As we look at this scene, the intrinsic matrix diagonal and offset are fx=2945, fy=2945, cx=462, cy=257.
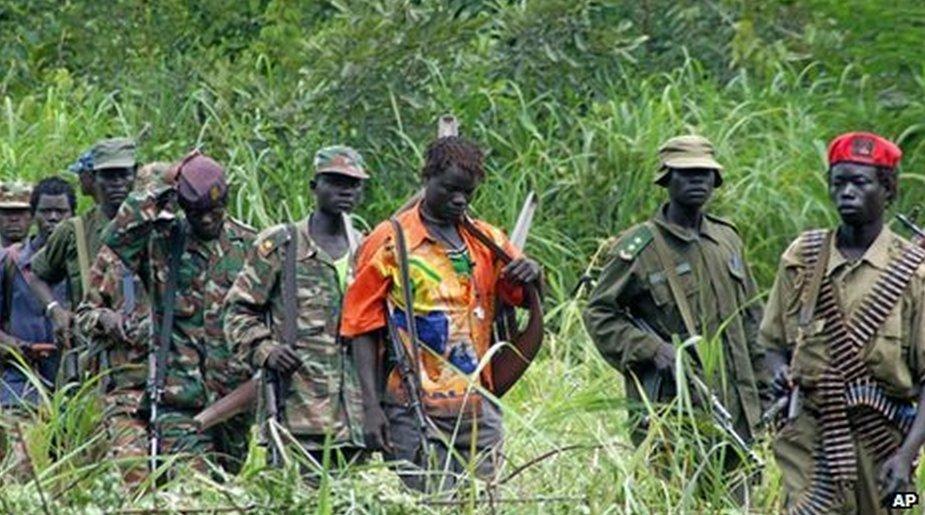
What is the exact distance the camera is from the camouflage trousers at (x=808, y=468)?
349 inches

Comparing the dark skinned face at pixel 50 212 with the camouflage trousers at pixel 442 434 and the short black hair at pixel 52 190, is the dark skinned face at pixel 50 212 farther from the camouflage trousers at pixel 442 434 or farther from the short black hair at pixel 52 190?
the camouflage trousers at pixel 442 434

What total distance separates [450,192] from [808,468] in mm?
1935

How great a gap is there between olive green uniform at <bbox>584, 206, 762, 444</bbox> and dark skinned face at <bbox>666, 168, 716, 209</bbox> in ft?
0.32

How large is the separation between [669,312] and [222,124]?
7225 millimetres

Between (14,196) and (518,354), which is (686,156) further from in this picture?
(14,196)

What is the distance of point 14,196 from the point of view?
14328 millimetres

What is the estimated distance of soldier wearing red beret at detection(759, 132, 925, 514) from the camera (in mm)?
8789

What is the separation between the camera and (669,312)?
34.0 feet

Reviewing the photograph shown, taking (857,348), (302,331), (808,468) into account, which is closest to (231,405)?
(302,331)

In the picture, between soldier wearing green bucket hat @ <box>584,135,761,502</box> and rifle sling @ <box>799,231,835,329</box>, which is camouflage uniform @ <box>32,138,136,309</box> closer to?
soldier wearing green bucket hat @ <box>584,135,761,502</box>

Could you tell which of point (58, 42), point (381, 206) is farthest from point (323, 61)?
point (58, 42)

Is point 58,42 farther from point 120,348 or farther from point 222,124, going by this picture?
point 120,348

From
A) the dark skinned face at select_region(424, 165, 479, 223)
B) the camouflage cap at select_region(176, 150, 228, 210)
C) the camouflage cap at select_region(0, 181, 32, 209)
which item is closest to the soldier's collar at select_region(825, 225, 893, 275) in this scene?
the dark skinned face at select_region(424, 165, 479, 223)

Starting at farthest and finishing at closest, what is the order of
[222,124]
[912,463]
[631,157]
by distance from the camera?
[222,124] < [631,157] < [912,463]
